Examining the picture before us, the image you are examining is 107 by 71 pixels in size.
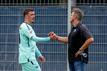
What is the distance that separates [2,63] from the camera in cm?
1420

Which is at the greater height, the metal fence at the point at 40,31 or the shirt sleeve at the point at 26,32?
the shirt sleeve at the point at 26,32

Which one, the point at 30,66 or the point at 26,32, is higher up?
the point at 26,32

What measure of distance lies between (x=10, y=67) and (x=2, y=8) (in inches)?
62.1

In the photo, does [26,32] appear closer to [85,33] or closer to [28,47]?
[28,47]

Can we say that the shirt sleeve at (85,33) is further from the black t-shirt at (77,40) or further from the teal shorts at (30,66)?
the teal shorts at (30,66)

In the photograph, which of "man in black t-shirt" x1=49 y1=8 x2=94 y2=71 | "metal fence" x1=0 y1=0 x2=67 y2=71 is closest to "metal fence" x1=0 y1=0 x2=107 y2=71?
"metal fence" x1=0 y1=0 x2=67 y2=71

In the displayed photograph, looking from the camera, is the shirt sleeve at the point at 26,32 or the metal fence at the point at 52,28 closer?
the shirt sleeve at the point at 26,32

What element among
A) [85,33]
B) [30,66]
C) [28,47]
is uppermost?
[85,33]

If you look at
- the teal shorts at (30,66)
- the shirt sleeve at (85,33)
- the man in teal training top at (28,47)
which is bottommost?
the teal shorts at (30,66)

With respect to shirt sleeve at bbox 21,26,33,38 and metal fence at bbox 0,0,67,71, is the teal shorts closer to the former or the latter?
shirt sleeve at bbox 21,26,33,38

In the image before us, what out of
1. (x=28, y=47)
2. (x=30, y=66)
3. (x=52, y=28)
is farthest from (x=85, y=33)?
(x=52, y=28)

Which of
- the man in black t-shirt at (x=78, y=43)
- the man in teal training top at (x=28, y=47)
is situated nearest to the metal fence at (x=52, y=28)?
the man in black t-shirt at (x=78, y=43)

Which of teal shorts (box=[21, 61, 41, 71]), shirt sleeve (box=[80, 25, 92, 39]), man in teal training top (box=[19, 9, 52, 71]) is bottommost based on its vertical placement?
teal shorts (box=[21, 61, 41, 71])

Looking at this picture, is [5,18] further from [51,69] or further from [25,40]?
[25,40]
